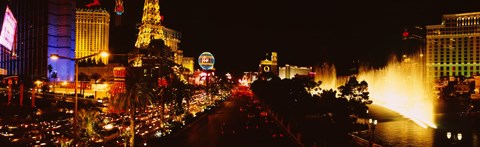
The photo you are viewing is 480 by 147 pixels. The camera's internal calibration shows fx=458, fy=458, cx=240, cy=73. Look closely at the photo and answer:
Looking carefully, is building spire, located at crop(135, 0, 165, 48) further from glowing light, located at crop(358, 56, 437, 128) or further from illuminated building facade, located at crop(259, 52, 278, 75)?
illuminated building facade, located at crop(259, 52, 278, 75)

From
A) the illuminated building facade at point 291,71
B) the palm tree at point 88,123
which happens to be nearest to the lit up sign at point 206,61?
the palm tree at point 88,123

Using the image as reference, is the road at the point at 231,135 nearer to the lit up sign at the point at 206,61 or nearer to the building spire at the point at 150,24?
the building spire at the point at 150,24

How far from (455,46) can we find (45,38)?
303ft

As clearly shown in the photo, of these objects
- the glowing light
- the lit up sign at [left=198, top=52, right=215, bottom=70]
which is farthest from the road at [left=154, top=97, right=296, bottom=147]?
the lit up sign at [left=198, top=52, right=215, bottom=70]

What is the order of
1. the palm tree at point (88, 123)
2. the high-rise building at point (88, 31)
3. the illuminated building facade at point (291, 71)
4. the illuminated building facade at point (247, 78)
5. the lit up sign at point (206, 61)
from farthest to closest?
the illuminated building facade at point (291, 71)
the illuminated building facade at point (247, 78)
the high-rise building at point (88, 31)
the lit up sign at point (206, 61)
the palm tree at point (88, 123)

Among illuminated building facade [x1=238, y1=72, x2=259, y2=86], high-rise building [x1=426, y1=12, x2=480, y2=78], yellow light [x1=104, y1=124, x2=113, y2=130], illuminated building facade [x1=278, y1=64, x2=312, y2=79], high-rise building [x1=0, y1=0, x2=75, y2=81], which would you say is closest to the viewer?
yellow light [x1=104, y1=124, x2=113, y2=130]

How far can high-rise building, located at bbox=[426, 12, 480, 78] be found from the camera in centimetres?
10950

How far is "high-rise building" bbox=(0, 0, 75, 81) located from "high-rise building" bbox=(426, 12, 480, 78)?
274ft

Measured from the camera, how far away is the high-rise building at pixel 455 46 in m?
110

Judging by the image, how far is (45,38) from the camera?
82.0 metres

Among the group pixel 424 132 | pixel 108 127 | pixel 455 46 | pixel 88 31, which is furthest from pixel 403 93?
pixel 88 31

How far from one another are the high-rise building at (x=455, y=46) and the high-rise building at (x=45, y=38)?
83542 mm

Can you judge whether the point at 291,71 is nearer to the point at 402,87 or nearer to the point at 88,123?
the point at 402,87

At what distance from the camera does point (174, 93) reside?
116 feet
